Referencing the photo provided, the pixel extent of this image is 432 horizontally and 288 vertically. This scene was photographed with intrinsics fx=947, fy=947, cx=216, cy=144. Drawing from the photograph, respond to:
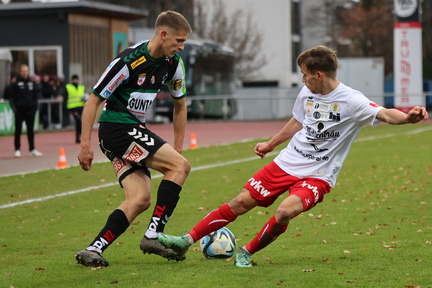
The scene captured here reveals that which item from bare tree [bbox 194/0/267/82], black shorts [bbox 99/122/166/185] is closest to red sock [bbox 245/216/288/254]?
black shorts [bbox 99/122/166/185]

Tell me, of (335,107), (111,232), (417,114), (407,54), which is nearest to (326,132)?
(335,107)

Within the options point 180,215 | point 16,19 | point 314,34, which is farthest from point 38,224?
point 314,34

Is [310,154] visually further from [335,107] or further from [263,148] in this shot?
[263,148]

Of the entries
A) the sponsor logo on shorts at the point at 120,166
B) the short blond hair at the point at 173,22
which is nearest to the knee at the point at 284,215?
the sponsor logo on shorts at the point at 120,166

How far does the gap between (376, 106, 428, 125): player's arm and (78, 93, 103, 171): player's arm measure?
7.03ft

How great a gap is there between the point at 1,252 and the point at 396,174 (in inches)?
360

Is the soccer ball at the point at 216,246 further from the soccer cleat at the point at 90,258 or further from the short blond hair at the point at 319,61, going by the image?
the short blond hair at the point at 319,61

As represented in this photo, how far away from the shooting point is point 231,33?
5834cm

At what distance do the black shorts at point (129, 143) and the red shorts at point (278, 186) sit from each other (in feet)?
2.75

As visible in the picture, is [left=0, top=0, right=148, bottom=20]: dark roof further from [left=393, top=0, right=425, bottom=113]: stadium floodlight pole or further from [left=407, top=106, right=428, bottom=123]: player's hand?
[left=407, top=106, right=428, bottom=123]: player's hand

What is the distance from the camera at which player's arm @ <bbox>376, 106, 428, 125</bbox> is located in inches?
256

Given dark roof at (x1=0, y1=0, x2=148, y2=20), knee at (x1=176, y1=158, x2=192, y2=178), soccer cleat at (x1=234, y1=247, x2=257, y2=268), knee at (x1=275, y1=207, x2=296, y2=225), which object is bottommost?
soccer cleat at (x1=234, y1=247, x2=257, y2=268)

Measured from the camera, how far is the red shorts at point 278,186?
7113 millimetres

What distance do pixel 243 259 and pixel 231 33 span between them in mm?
51678
